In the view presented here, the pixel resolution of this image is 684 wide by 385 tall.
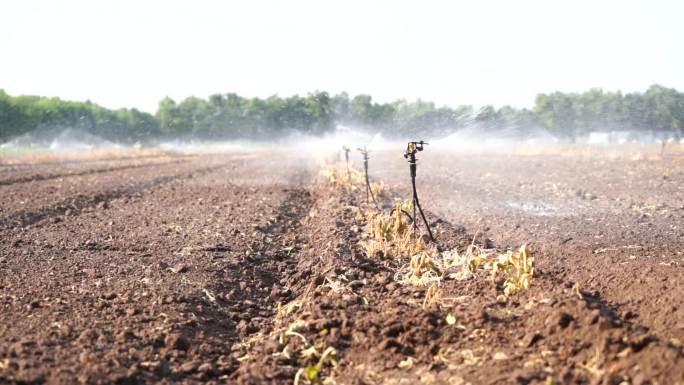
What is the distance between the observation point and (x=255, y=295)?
6156 mm

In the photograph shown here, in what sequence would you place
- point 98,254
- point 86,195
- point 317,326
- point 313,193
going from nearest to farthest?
point 317,326 < point 98,254 < point 86,195 < point 313,193

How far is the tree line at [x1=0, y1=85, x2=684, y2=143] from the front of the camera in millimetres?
17234

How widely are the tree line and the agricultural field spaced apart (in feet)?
15.5

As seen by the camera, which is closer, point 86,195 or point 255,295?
point 255,295

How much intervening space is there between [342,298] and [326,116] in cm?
3191

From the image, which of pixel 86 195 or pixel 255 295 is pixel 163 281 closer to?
pixel 255 295

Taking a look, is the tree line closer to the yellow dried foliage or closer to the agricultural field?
the agricultural field

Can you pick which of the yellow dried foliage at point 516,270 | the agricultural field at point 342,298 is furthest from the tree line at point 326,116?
the yellow dried foliage at point 516,270

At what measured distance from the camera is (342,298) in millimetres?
5285

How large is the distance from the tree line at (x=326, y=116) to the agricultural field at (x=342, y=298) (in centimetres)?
472

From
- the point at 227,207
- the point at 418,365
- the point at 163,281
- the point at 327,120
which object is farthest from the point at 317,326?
the point at 327,120

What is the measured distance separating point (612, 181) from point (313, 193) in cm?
767

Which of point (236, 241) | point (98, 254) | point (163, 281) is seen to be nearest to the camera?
point (163, 281)

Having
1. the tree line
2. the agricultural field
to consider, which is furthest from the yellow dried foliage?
the tree line
